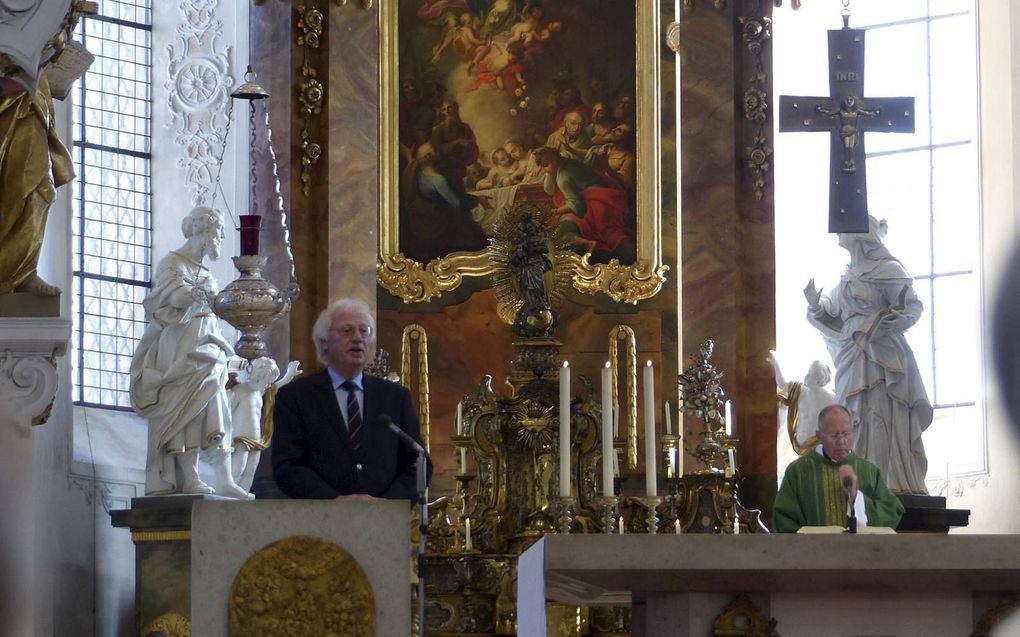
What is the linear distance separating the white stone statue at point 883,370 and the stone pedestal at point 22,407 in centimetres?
556

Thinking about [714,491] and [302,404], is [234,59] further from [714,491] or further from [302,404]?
[302,404]

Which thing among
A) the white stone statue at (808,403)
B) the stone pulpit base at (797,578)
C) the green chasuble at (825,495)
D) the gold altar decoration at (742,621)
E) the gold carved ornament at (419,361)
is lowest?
the gold altar decoration at (742,621)

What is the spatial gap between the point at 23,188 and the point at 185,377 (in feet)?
8.73

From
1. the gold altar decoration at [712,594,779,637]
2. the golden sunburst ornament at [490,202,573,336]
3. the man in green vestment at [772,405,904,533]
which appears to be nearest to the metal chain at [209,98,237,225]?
the golden sunburst ornament at [490,202,573,336]

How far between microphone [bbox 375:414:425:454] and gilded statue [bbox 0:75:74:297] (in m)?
3.46

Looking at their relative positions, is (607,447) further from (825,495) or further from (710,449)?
(710,449)

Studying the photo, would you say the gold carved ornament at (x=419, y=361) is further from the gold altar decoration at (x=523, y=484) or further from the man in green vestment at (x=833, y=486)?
the man in green vestment at (x=833, y=486)

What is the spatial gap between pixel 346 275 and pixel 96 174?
2.09 m

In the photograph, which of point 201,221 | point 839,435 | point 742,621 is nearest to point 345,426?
point 839,435

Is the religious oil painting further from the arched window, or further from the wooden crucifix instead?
the wooden crucifix

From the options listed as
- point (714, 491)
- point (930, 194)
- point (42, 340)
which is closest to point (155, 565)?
point (42, 340)

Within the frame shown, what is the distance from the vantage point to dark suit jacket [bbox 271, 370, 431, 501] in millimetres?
6527

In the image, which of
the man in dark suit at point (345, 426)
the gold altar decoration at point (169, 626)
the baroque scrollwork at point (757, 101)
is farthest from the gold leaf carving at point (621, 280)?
the man in dark suit at point (345, 426)

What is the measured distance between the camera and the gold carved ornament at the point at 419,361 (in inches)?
547
